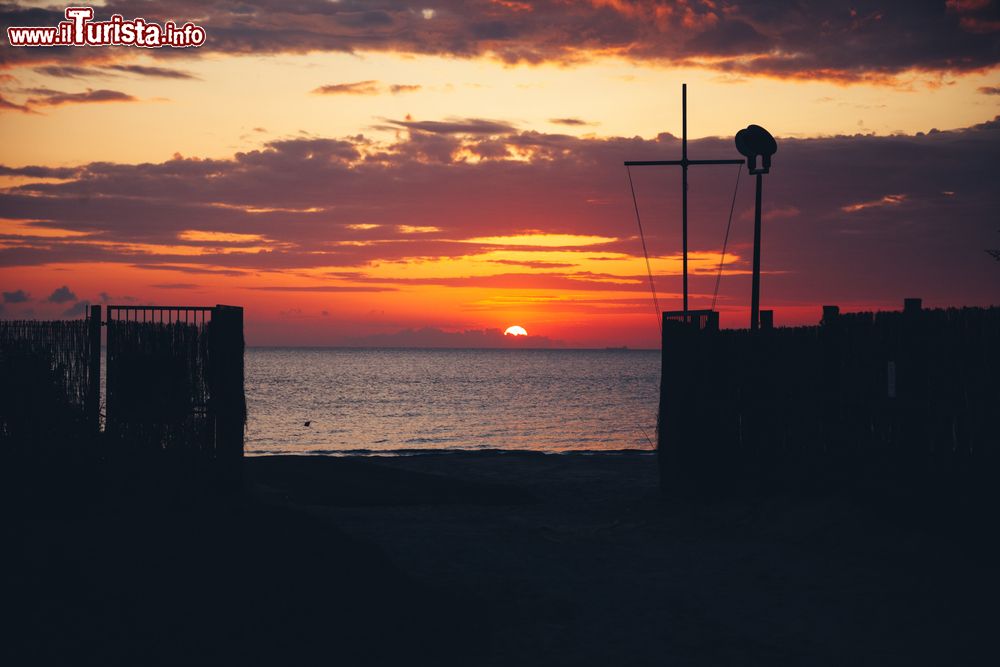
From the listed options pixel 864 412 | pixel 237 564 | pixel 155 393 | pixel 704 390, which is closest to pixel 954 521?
pixel 864 412

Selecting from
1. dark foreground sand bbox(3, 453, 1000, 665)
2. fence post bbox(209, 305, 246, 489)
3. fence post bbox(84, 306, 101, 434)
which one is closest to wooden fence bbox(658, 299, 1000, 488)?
dark foreground sand bbox(3, 453, 1000, 665)

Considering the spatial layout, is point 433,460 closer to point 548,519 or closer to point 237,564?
point 548,519

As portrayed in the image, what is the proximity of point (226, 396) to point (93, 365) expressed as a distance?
2.38 m

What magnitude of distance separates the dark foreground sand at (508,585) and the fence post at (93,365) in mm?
1641

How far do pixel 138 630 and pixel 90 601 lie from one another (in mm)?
910

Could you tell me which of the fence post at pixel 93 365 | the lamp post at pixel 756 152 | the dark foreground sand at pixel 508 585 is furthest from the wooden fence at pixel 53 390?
the lamp post at pixel 756 152

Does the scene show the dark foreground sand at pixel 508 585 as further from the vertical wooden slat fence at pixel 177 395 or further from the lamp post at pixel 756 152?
the lamp post at pixel 756 152

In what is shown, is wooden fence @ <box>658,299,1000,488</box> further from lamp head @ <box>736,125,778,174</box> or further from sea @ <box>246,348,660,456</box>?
sea @ <box>246,348,660,456</box>

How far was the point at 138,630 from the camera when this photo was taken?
8078 millimetres

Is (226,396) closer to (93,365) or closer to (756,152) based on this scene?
(93,365)

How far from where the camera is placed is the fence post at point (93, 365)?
15211 mm

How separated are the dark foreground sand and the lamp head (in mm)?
7546

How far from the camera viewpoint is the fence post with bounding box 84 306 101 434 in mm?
15211

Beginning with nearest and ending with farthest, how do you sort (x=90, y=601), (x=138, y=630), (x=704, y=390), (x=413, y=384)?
1. (x=138, y=630)
2. (x=90, y=601)
3. (x=704, y=390)
4. (x=413, y=384)
